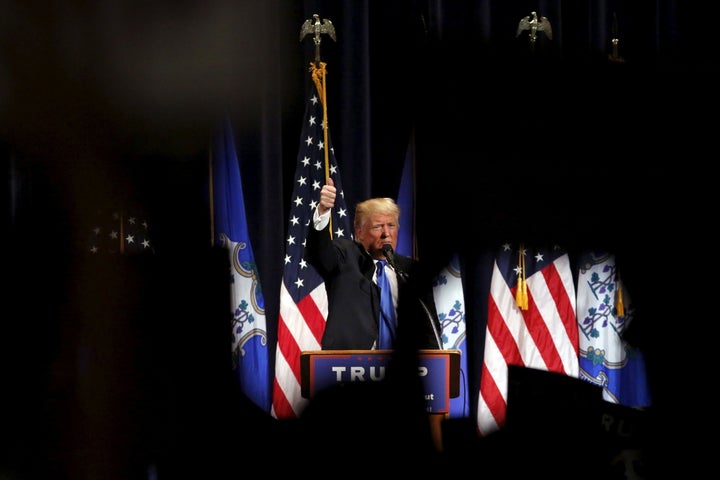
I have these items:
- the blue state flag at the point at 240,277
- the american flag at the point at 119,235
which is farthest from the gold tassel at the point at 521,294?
the american flag at the point at 119,235

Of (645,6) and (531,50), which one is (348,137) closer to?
(531,50)

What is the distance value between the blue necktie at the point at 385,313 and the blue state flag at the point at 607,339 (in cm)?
137

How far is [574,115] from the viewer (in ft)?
11.0

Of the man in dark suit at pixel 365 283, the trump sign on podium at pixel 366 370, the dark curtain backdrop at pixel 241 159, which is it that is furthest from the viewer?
the dark curtain backdrop at pixel 241 159

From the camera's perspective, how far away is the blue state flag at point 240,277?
11.0 feet

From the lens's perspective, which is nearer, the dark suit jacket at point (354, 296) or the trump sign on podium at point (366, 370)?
the trump sign on podium at point (366, 370)

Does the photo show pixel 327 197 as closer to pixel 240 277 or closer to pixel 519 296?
pixel 240 277

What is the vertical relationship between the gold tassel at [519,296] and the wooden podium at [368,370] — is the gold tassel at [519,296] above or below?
above

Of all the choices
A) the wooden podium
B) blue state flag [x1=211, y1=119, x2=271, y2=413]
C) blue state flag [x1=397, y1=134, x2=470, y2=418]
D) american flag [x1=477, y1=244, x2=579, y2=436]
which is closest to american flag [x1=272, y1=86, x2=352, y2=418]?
blue state flag [x1=211, y1=119, x2=271, y2=413]

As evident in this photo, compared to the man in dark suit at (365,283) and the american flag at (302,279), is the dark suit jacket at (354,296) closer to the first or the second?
the man in dark suit at (365,283)

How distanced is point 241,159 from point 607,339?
2.13 meters

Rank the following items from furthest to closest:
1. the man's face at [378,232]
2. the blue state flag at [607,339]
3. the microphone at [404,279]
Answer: the blue state flag at [607,339] < the man's face at [378,232] < the microphone at [404,279]

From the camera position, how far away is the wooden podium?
2.11 meters

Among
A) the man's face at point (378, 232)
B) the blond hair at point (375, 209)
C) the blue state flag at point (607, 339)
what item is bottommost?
the blue state flag at point (607, 339)
